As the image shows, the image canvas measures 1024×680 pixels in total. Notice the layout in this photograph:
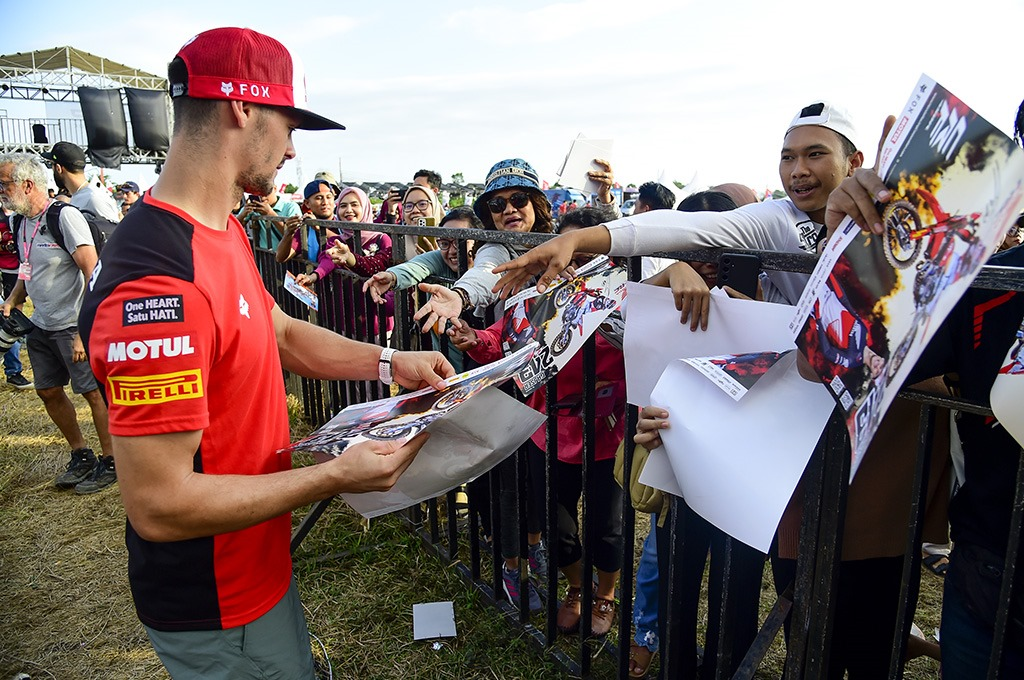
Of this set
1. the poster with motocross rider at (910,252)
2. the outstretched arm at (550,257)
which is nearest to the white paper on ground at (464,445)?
the outstretched arm at (550,257)

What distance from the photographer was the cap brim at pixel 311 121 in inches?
65.2

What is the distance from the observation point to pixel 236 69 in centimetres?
149

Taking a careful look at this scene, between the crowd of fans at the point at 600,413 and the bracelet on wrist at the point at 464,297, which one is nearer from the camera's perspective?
the crowd of fans at the point at 600,413

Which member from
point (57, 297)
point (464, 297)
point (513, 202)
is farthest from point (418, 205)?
point (464, 297)

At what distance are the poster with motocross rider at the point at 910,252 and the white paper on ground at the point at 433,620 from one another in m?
2.42

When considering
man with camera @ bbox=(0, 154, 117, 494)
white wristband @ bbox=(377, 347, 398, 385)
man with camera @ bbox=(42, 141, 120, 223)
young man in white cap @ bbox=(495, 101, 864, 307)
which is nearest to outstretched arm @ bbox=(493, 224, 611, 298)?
young man in white cap @ bbox=(495, 101, 864, 307)

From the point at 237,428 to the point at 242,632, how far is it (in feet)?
1.83

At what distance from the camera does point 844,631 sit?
187cm

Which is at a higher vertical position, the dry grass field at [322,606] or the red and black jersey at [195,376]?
the red and black jersey at [195,376]

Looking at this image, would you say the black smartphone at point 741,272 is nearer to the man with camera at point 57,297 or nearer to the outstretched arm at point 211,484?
the outstretched arm at point 211,484

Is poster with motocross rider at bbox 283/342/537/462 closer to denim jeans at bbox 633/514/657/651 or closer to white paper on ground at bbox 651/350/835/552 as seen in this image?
white paper on ground at bbox 651/350/835/552

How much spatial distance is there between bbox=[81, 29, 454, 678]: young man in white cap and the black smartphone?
864 mm

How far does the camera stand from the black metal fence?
1389 millimetres

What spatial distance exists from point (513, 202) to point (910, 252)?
268cm
